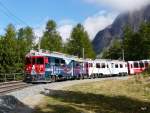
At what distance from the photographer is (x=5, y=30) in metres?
78.8

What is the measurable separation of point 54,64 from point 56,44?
56223 mm

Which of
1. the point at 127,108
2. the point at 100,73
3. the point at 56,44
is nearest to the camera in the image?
the point at 127,108

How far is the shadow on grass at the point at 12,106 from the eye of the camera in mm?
18525

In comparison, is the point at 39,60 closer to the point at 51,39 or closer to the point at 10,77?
the point at 10,77

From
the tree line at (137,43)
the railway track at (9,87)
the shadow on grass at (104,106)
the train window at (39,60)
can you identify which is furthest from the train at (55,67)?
the tree line at (137,43)

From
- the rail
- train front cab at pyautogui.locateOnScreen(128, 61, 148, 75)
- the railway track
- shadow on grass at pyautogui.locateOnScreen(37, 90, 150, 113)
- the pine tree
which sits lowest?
shadow on grass at pyautogui.locateOnScreen(37, 90, 150, 113)

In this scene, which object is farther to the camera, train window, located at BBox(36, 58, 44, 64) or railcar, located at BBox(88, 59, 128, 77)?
railcar, located at BBox(88, 59, 128, 77)

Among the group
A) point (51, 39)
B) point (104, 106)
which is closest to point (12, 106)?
point (104, 106)

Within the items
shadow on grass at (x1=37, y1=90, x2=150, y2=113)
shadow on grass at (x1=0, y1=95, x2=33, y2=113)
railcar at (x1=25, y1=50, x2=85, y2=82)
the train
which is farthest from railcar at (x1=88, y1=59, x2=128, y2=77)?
shadow on grass at (x1=0, y1=95, x2=33, y2=113)

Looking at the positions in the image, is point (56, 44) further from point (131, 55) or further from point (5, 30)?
point (131, 55)

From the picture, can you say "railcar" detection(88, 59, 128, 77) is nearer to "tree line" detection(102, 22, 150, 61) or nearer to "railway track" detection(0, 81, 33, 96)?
"railway track" detection(0, 81, 33, 96)

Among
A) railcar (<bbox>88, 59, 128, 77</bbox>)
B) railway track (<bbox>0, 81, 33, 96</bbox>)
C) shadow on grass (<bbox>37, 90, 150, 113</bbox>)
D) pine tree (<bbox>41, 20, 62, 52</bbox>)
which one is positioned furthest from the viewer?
pine tree (<bbox>41, 20, 62, 52</bbox>)

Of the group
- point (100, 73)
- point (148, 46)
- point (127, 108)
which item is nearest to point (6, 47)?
point (100, 73)

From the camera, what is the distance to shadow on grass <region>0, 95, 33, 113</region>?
60.8ft
